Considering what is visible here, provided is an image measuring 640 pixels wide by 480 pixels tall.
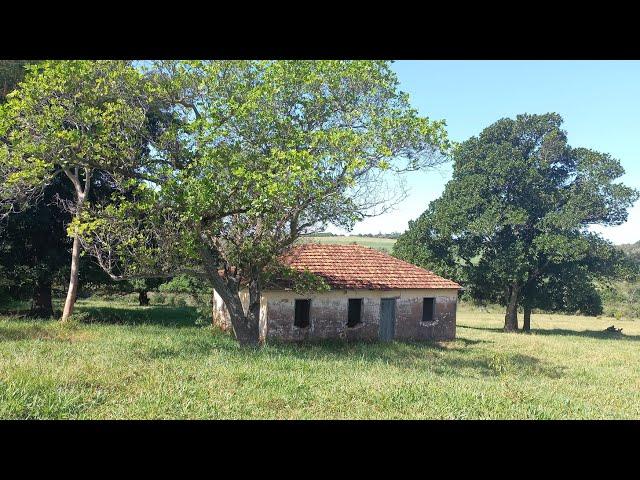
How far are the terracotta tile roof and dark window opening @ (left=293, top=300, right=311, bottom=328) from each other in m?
1.24

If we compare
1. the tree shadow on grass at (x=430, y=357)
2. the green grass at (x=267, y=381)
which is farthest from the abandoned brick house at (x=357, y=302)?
the green grass at (x=267, y=381)

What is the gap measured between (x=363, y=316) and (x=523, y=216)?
1265cm

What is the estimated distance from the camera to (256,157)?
41.1 feet

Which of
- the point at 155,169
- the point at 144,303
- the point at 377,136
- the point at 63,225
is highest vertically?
the point at 377,136

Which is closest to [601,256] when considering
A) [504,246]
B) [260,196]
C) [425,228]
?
[504,246]

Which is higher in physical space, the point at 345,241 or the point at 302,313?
the point at 345,241

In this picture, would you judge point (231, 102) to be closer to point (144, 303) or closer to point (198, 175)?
point (198, 175)

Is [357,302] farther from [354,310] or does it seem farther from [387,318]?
[387,318]

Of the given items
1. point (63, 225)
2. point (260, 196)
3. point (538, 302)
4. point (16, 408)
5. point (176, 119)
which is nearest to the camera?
point (16, 408)

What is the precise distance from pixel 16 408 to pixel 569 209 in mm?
27967

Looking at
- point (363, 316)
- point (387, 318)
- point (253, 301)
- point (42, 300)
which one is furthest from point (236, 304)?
point (42, 300)

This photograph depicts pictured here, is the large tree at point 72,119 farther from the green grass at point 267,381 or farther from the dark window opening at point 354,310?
the dark window opening at point 354,310

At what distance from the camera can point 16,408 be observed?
6.96 metres

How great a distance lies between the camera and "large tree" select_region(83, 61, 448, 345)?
12008 mm
